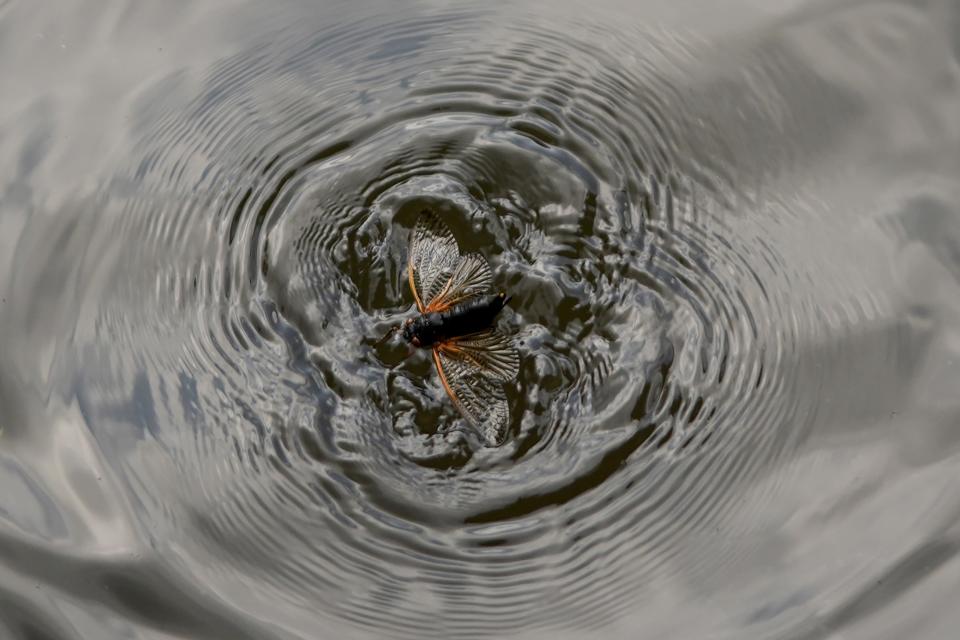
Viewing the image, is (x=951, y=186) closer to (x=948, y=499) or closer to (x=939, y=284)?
(x=939, y=284)

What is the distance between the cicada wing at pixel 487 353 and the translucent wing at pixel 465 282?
0.12m

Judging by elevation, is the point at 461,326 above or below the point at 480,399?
above

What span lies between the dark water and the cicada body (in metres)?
0.05

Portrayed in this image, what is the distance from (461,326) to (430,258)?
0.26 m

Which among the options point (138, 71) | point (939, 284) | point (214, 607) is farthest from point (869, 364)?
point (138, 71)

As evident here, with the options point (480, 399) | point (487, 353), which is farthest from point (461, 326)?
point (480, 399)

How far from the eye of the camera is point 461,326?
285 centimetres

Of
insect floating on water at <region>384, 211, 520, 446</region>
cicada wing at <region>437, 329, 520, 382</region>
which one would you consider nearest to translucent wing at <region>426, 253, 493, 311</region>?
insect floating on water at <region>384, 211, 520, 446</region>

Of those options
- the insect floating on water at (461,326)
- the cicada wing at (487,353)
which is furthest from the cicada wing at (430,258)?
the cicada wing at (487,353)

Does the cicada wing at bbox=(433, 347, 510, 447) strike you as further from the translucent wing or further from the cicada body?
the translucent wing

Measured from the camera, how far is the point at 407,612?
2691mm

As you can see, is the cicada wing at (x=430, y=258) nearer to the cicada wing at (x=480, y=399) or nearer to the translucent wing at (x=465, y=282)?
the translucent wing at (x=465, y=282)

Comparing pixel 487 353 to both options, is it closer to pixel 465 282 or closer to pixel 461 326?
pixel 461 326

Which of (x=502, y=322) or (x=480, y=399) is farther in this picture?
(x=502, y=322)
